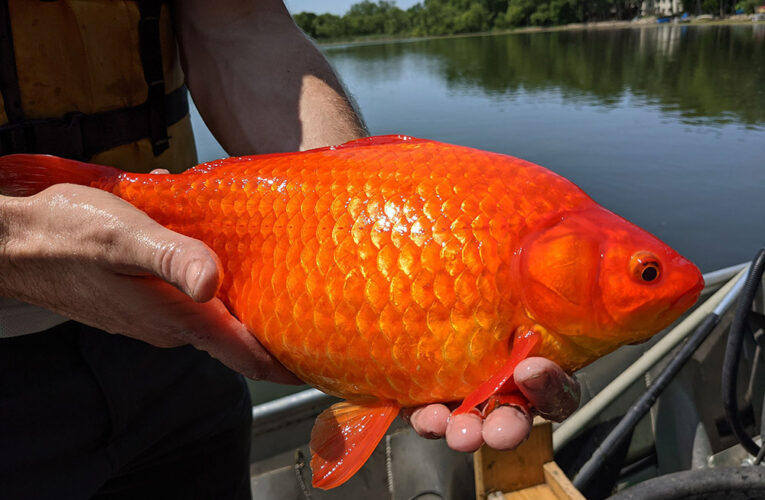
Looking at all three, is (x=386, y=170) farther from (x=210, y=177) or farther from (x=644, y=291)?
(x=644, y=291)

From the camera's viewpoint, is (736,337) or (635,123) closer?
(736,337)

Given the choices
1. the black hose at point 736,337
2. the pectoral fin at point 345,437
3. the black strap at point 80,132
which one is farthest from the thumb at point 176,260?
the black hose at point 736,337

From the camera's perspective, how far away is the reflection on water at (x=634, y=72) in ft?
64.7

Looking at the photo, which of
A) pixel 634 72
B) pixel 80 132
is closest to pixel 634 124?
pixel 634 72

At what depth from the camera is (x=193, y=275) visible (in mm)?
1025

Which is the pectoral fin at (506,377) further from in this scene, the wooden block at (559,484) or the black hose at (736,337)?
the black hose at (736,337)

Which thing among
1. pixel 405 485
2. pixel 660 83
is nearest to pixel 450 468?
pixel 405 485

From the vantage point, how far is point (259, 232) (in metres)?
1.27

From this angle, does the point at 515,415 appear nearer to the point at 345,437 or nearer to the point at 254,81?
the point at 345,437

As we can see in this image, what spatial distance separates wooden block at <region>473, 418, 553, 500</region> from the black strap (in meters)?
1.68

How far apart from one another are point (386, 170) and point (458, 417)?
1.75 ft

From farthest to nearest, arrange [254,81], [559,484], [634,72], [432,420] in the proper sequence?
[634,72] → [559,484] → [254,81] → [432,420]

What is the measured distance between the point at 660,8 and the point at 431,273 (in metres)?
99.1

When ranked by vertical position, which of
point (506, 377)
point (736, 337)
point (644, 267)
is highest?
point (644, 267)
